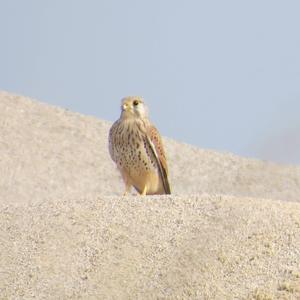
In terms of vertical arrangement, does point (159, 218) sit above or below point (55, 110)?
below

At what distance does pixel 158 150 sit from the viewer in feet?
45.6

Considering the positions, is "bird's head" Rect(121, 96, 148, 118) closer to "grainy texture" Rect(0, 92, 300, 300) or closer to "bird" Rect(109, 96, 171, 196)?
"bird" Rect(109, 96, 171, 196)

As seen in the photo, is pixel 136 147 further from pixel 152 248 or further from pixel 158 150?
pixel 152 248

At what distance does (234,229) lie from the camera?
1185cm

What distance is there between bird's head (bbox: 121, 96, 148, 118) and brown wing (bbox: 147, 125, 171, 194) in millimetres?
204

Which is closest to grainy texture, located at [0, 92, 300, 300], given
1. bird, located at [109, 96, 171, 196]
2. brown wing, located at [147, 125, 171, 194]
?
bird, located at [109, 96, 171, 196]

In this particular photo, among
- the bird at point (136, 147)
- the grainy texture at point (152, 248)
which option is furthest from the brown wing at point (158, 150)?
the grainy texture at point (152, 248)

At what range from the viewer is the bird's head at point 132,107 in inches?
539

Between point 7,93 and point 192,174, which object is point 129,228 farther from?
point 7,93

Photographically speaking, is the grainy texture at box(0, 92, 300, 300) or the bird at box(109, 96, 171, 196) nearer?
the grainy texture at box(0, 92, 300, 300)

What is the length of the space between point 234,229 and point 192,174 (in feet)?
40.2

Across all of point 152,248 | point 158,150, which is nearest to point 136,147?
point 158,150

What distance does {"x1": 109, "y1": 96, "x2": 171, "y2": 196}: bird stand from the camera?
13.7m

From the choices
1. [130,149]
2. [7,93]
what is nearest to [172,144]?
[7,93]
